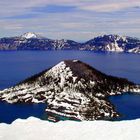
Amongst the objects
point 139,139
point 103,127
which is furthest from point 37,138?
point 139,139

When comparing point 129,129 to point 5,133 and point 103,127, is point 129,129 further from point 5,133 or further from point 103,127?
point 5,133

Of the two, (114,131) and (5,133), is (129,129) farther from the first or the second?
(5,133)

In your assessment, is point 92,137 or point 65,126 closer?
point 92,137

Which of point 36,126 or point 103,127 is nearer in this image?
point 103,127

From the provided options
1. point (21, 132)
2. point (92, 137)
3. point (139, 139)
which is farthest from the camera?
point (21, 132)

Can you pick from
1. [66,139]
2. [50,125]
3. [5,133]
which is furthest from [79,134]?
[5,133]

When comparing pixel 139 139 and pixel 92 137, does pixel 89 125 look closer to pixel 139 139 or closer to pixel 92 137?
pixel 92 137

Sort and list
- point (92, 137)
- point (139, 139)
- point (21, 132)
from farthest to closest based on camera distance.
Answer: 1. point (21, 132)
2. point (92, 137)
3. point (139, 139)
